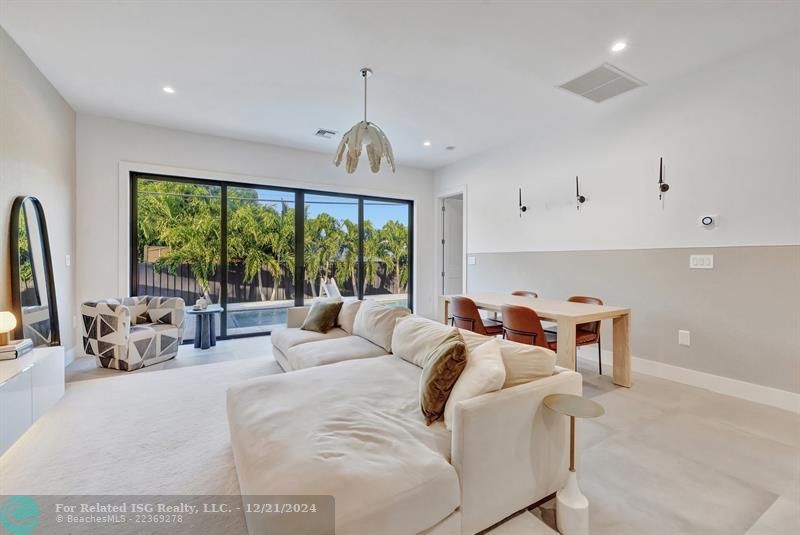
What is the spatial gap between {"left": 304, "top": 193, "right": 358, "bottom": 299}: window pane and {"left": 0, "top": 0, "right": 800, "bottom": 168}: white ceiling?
1.74 meters

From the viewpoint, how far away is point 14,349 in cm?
230

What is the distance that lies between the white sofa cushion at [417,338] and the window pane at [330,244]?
9.64 ft

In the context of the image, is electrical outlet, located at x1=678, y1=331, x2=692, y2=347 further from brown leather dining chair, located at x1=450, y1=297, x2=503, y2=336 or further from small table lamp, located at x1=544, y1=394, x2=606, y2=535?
small table lamp, located at x1=544, y1=394, x2=606, y2=535

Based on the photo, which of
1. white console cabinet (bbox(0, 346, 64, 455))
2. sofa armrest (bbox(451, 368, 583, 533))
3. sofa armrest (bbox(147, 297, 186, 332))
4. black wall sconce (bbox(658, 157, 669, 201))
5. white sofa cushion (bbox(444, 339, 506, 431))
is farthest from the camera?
sofa armrest (bbox(147, 297, 186, 332))

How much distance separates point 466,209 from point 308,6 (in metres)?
4.03

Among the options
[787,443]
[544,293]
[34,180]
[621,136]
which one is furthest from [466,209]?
[34,180]

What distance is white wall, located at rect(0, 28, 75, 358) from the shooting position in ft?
8.77

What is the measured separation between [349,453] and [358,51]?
2.92 metres

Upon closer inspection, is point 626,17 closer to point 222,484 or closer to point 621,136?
point 621,136

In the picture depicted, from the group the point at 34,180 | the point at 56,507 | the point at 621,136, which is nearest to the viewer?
the point at 56,507

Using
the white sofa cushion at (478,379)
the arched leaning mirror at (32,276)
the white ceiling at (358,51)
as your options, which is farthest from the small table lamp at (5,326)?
the white sofa cushion at (478,379)

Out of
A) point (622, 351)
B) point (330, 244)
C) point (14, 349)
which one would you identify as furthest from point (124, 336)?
point (622, 351)

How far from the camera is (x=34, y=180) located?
122 inches

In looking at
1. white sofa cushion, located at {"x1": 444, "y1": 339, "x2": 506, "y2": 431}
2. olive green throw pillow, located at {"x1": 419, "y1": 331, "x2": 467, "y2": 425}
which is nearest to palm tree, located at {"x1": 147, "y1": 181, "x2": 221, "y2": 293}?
olive green throw pillow, located at {"x1": 419, "y1": 331, "x2": 467, "y2": 425}
